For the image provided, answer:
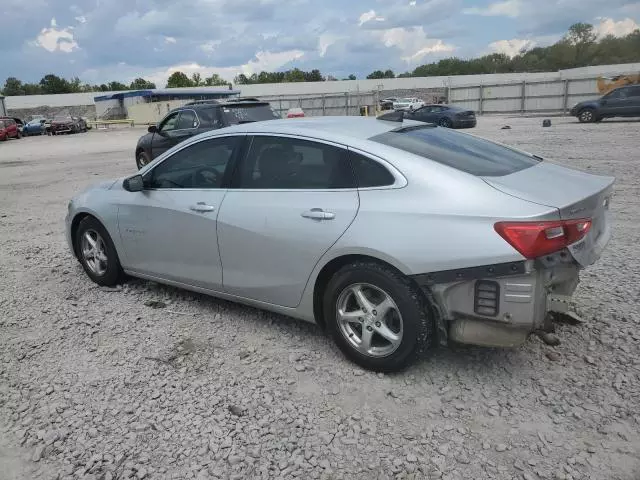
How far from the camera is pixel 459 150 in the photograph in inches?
147

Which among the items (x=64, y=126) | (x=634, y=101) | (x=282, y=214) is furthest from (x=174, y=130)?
(x=64, y=126)

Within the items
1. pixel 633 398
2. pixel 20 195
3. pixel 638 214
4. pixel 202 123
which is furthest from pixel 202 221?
pixel 20 195

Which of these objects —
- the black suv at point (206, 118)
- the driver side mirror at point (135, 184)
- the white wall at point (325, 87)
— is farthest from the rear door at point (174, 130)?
the white wall at point (325, 87)

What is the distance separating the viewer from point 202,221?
4.14 metres

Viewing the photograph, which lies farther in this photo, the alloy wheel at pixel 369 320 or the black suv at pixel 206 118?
the black suv at pixel 206 118

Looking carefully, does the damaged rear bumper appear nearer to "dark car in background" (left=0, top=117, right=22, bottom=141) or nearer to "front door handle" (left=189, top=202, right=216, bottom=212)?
"front door handle" (left=189, top=202, right=216, bottom=212)

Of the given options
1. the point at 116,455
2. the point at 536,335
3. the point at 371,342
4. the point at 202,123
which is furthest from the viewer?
the point at 202,123

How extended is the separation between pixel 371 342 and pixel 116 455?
63.1 inches

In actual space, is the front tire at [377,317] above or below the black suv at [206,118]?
below

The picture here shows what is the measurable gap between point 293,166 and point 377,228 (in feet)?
3.06

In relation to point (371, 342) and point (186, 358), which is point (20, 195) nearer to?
point (186, 358)

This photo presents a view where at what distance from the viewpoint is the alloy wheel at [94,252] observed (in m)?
5.19

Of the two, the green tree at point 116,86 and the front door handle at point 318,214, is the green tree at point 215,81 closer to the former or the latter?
the green tree at point 116,86

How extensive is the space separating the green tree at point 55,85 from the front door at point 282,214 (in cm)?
10432
